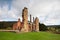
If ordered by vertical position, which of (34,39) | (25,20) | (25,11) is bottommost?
(34,39)

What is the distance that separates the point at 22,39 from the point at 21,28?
2210 cm

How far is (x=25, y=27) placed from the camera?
148 feet

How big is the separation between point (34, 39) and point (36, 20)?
32.1 m

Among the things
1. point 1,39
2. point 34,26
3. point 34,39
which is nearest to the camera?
point 1,39

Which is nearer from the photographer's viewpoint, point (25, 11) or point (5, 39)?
point (5, 39)

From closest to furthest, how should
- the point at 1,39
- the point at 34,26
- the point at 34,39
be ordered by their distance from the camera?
the point at 1,39 → the point at 34,39 → the point at 34,26

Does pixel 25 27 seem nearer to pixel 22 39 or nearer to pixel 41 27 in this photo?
pixel 22 39

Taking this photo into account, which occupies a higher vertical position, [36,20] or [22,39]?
[36,20]

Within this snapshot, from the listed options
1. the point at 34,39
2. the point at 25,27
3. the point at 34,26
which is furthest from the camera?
the point at 34,26

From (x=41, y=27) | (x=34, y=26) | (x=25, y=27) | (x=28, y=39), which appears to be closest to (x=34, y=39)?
(x=28, y=39)

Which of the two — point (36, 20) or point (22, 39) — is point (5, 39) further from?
point (36, 20)

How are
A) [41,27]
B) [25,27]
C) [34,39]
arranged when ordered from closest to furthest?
[34,39] < [25,27] < [41,27]

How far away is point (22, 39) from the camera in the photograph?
23.7 metres

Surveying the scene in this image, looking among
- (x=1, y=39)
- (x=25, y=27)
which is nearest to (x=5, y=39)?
(x=1, y=39)
